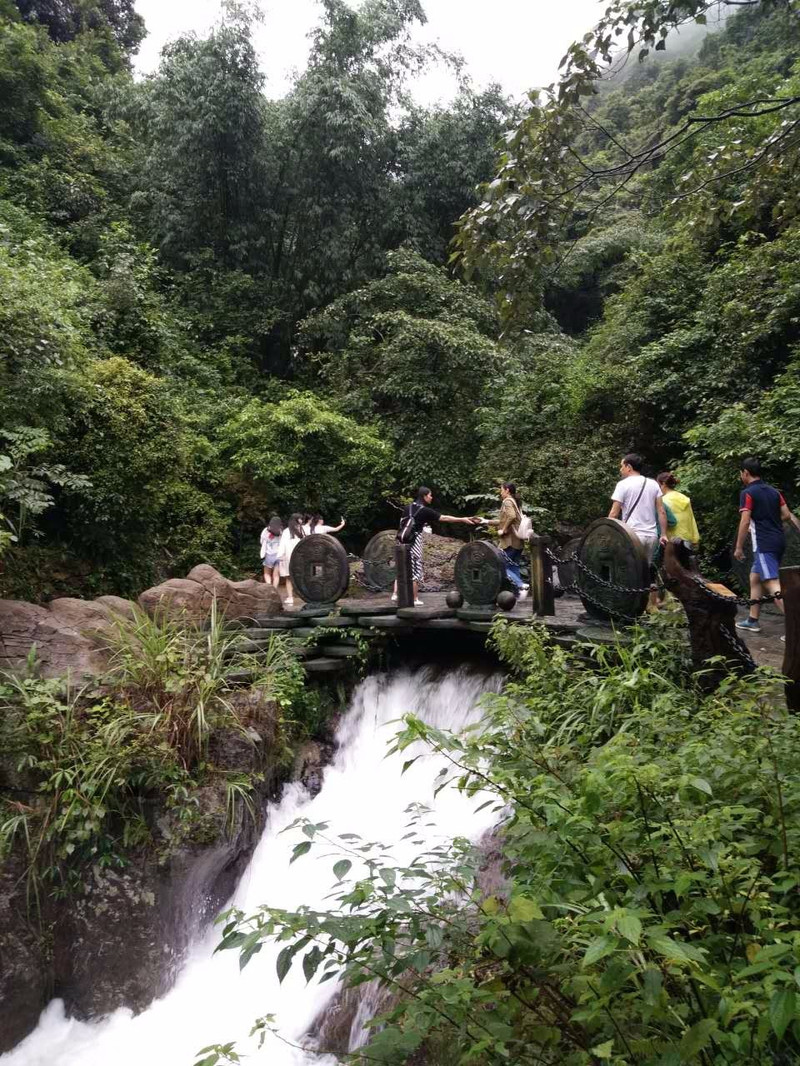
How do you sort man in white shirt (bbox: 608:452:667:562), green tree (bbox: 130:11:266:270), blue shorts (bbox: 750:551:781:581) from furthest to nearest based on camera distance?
1. green tree (bbox: 130:11:266:270)
2. blue shorts (bbox: 750:551:781:581)
3. man in white shirt (bbox: 608:452:667:562)

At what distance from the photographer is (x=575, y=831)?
8.87 ft

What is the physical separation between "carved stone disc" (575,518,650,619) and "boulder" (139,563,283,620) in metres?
3.79

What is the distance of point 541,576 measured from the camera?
7348 mm

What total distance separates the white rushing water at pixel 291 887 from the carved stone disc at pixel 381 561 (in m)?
2.25

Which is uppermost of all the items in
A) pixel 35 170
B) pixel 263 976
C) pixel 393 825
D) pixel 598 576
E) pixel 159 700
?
pixel 35 170

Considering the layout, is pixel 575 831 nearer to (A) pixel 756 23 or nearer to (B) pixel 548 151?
(B) pixel 548 151

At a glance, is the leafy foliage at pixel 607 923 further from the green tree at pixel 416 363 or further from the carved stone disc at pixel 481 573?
the green tree at pixel 416 363

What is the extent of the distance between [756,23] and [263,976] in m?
26.1

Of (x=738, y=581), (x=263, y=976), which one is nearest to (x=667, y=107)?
(x=738, y=581)

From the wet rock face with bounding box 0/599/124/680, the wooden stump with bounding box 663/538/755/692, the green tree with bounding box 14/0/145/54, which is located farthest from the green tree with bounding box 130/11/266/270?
the wooden stump with bounding box 663/538/755/692

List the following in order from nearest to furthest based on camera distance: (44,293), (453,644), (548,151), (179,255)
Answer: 1. (548,151)
2. (453,644)
3. (44,293)
4. (179,255)

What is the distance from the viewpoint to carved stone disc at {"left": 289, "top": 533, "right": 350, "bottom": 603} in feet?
29.3

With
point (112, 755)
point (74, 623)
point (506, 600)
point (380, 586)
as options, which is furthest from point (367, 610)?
point (112, 755)

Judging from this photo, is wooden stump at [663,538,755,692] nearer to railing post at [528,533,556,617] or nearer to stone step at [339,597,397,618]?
railing post at [528,533,556,617]
